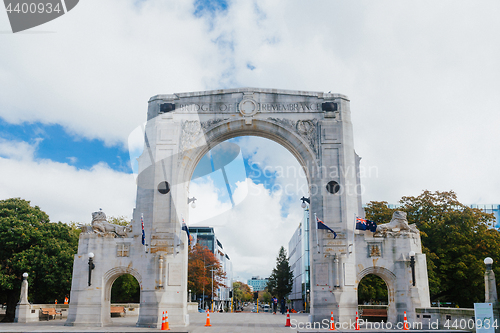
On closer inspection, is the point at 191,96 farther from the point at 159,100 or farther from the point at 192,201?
the point at 192,201

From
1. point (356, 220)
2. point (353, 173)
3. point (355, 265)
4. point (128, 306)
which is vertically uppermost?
point (353, 173)

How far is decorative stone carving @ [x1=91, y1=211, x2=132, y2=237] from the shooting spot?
74.0ft

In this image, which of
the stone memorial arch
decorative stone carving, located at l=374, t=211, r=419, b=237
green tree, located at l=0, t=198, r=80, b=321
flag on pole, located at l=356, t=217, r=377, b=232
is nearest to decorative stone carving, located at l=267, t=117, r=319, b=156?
the stone memorial arch

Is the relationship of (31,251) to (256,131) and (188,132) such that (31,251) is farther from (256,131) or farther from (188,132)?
(256,131)

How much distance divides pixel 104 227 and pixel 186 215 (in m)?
4.46

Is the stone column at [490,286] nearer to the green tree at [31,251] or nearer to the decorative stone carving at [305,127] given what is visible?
the decorative stone carving at [305,127]

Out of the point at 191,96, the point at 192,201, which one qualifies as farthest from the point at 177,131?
the point at 192,201

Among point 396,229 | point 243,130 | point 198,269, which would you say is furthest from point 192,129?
point 198,269

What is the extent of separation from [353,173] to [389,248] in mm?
4425

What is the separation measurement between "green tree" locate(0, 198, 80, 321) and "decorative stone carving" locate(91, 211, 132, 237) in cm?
666

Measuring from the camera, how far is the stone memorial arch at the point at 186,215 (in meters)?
21.6

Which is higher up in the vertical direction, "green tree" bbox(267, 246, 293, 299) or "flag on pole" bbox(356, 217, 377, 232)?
"flag on pole" bbox(356, 217, 377, 232)

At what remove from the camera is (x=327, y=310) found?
21.3 m

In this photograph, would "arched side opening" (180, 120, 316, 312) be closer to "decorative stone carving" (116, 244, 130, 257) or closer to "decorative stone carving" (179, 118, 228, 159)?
"decorative stone carving" (179, 118, 228, 159)
